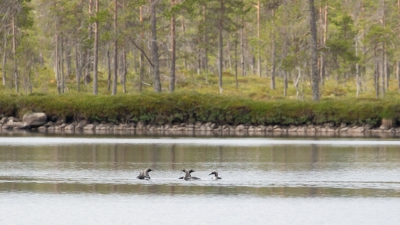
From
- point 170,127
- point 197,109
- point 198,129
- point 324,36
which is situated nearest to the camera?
point 197,109

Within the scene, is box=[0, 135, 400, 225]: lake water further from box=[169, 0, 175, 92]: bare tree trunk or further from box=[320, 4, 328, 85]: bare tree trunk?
box=[320, 4, 328, 85]: bare tree trunk

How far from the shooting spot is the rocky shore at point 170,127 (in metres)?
69.8

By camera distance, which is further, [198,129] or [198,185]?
[198,129]

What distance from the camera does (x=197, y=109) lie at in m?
70.6

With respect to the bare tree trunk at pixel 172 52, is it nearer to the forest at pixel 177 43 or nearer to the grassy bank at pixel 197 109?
the forest at pixel 177 43

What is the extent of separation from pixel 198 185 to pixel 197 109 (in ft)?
133

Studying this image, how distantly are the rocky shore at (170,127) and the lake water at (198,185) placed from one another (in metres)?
18.9

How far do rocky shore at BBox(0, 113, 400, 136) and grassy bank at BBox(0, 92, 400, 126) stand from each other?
47 centimetres

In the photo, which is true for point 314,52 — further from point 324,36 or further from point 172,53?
point 324,36

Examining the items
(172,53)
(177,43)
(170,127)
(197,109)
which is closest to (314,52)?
(197,109)

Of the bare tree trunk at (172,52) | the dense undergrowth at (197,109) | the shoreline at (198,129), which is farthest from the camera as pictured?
the bare tree trunk at (172,52)

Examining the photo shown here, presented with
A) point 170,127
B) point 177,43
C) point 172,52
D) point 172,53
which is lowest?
point 170,127

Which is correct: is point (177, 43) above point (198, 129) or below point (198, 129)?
above

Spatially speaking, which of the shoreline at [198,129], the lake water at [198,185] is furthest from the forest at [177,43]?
the lake water at [198,185]
